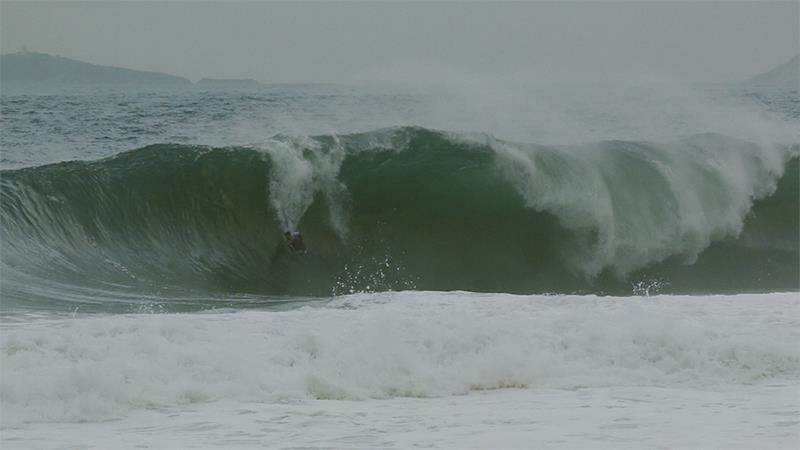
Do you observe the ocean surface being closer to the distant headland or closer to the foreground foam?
the foreground foam

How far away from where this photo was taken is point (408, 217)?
13.9m

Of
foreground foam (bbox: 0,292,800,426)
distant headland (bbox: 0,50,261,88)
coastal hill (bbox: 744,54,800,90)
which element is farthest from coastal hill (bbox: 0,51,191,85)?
foreground foam (bbox: 0,292,800,426)

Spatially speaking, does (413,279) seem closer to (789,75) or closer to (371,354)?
(371,354)

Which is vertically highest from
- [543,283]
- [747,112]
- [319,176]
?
[747,112]

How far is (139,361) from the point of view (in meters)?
6.59

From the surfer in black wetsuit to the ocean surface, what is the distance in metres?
0.09

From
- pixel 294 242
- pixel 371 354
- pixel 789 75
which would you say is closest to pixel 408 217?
pixel 294 242

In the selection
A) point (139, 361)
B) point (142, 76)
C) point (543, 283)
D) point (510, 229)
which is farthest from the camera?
point (142, 76)

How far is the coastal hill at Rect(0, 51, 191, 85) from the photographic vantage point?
2360 inches

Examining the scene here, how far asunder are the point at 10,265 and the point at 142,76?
172ft

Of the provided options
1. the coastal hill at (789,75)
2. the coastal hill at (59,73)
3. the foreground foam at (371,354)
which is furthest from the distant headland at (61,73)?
the foreground foam at (371,354)

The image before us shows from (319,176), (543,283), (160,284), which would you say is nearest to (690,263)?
(543,283)

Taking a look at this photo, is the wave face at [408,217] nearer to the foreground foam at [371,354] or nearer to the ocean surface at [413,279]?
the ocean surface at [413,279]

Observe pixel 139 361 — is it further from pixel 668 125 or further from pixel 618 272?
pixel 668 125
